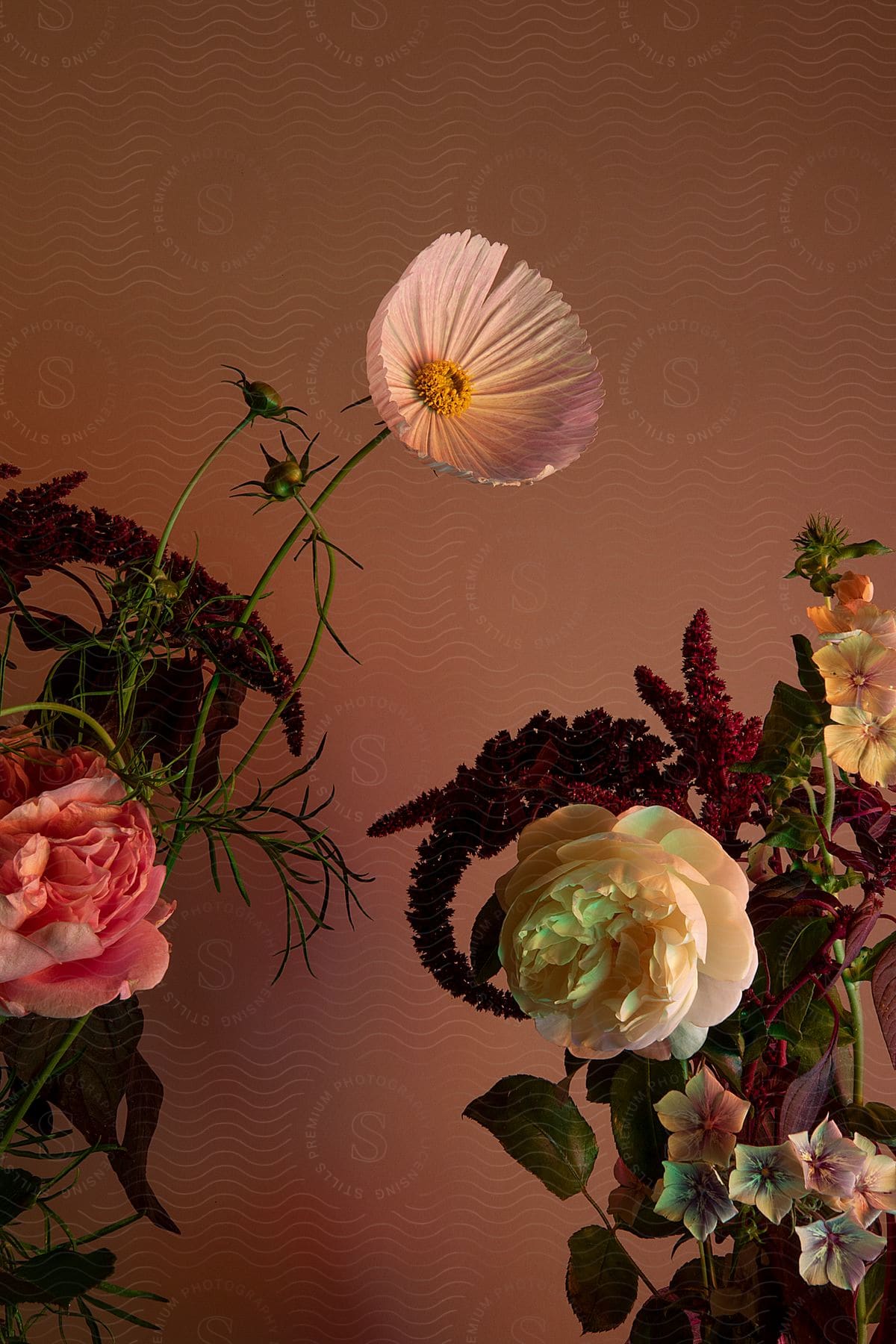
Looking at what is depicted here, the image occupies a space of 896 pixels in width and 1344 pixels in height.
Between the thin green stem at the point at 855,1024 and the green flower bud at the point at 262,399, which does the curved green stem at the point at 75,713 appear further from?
the thin green stem at the point at 855,1024

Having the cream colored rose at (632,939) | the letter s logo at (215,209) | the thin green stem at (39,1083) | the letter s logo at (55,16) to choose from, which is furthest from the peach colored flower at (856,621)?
the letter s logo at (55,16)

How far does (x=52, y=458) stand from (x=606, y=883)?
17.6 inches

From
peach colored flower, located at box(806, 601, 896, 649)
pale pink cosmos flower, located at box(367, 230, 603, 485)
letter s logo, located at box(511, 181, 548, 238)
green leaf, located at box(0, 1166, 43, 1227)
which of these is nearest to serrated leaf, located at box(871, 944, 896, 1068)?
peach colored flower, located at box(806, 601, 896, 649)

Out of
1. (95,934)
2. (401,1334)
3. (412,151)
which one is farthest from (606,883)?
(412,151)

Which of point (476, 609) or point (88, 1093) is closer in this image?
point (88, 1093)

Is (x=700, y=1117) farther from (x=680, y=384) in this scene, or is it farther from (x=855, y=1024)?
(x=680, y=384)

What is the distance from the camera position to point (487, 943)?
0.47m

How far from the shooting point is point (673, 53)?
69 cm

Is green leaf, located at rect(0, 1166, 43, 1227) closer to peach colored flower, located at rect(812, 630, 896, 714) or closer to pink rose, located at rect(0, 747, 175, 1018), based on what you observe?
pink rose, located at rect(0, 747, 175, 1018)

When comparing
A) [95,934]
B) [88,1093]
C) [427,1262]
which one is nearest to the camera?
[95,934]

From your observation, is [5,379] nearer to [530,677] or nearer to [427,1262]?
[530,677]

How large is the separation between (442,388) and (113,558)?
17 centimetres

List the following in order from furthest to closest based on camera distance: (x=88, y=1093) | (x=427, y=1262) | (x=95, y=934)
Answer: (x=427, y=1262), (x=88, y=1093), (x=95, y=934)

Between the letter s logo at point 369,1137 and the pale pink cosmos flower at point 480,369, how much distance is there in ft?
1.27
